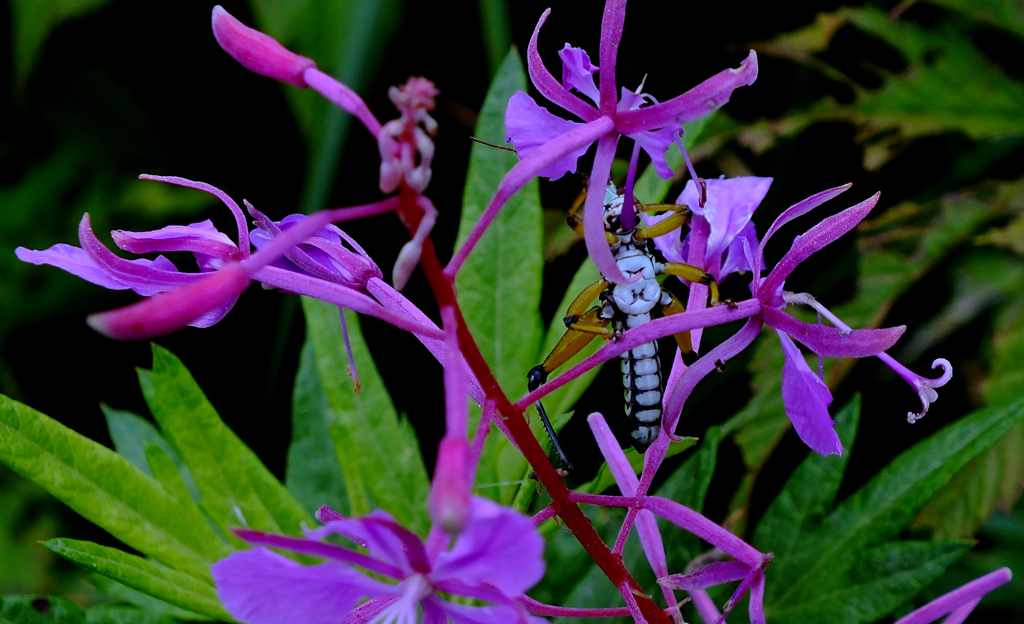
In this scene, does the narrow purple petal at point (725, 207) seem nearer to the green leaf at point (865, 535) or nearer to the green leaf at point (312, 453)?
the green leaf at point (865, 535)

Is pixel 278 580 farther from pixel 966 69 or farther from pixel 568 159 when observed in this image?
pixel 966 69

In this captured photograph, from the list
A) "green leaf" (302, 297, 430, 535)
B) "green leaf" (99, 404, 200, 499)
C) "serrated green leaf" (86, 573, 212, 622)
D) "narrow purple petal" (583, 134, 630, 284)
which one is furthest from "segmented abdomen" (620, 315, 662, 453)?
"green leaf" (99, 404, 200, 499)

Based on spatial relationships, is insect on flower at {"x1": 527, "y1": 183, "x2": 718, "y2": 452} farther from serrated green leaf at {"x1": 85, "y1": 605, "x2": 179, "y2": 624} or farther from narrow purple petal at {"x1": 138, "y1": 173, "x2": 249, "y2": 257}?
serrated green leaf at {"x1": 85, "y1": 605, "x2": 179, "y2": 624}

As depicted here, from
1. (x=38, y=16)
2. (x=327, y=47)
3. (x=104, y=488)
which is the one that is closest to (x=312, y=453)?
(x=104, y=488)

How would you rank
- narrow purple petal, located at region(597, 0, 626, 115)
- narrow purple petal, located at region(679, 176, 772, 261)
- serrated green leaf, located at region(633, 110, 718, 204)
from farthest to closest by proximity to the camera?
serrated green leaf, located at region(633, 110, 718, 204) < narrow purple petal, located at region(679, 176, 772, 261) < narrow purple petal, located at region(597, 0, 626, 115)

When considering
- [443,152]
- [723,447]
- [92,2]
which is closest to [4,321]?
[92,2]
